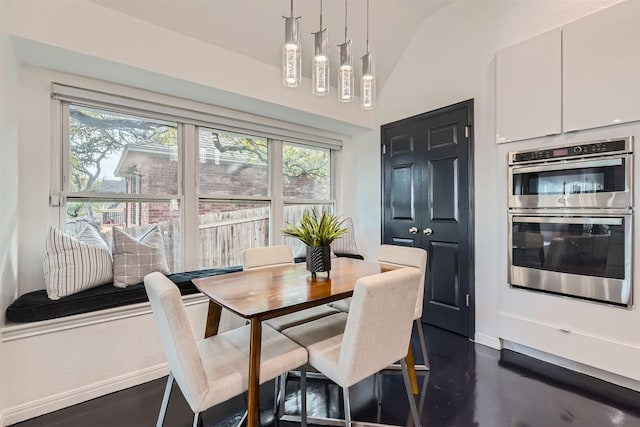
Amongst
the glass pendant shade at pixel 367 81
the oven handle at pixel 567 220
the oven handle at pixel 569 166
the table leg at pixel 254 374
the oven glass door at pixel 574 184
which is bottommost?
the table leg at pixel 254 374

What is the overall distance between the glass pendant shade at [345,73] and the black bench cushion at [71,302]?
195 cm

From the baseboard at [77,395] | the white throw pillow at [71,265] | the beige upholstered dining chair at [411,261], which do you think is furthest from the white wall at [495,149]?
the white throw pillow at [71,265]

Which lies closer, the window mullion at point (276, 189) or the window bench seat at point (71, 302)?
the window bench seat at point (71, 302)

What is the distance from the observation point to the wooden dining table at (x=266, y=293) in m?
1.28

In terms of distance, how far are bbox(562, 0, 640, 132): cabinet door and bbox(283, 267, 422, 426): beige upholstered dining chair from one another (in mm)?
1799

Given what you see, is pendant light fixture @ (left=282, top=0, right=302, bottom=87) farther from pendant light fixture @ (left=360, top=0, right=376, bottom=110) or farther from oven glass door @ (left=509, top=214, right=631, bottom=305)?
oven glass door @ (left=509, top=214, right=631, bottom=305)

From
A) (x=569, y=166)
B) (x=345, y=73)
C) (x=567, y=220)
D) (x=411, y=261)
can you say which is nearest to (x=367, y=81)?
(x=345, y=73)

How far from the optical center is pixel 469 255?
109 inches

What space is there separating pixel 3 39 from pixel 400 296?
8.10 ft

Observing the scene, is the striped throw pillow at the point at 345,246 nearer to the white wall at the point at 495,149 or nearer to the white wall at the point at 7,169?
the white wall at the point at 495,149

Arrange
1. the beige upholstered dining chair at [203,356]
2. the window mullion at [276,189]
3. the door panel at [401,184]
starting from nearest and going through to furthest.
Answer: the beige upholstered dining chair at [203,356] < the door panel at [401,184] < the window mullion at [276,189]

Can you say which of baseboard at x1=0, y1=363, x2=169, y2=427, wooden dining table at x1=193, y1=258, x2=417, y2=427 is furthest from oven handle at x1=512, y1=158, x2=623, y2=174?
baseboard at x1=0, y1=363, x2=169, y2=427

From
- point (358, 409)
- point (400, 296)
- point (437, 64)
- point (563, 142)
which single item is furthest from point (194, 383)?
point (437, 64)

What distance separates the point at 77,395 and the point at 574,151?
3.68 m
